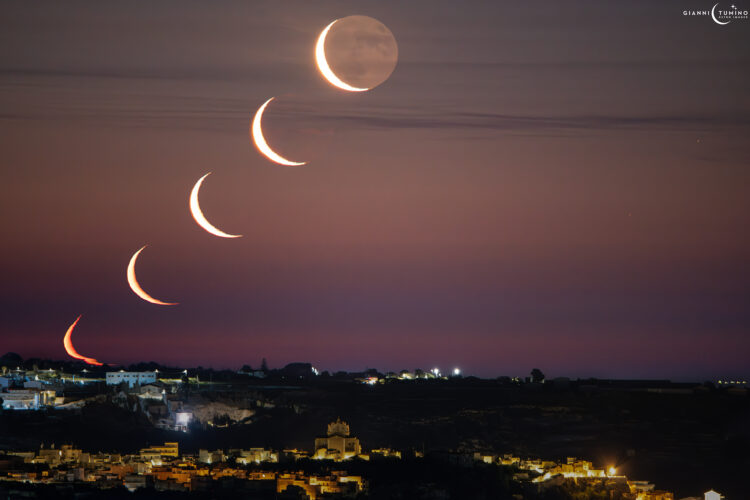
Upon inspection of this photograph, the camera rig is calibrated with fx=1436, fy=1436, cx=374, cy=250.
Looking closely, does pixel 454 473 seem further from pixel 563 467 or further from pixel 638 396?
pixel 638 396

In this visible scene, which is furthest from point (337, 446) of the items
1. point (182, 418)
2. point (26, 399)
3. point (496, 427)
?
point (26, 399)

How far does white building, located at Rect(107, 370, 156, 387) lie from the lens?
8596 cm

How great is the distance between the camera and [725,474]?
61.9 meters

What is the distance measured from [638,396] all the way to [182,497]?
134ft

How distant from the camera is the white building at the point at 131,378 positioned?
8596cm

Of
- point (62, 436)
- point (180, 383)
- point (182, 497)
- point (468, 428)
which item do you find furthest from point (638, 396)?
point (182, 497)

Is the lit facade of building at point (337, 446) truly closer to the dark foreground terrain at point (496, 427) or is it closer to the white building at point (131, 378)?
the dark foreground terrain at point (496, 427)

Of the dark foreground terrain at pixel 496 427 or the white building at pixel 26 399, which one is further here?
the white building at pixel 26 399

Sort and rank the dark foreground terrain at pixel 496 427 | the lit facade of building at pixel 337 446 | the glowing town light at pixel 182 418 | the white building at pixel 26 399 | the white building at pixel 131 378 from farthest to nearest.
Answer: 1. the white building at pixel 131 378
2. the white building at pixel 26 399
3. the glowing town light at pixel 182 418
4. the dark foreground terrain at pixel 496 427
5. the lit facade of building at pixel 337 446

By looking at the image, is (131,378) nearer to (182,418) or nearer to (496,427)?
(182,418)

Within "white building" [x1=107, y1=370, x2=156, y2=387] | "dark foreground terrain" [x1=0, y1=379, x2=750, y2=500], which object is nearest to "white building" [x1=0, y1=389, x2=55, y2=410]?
"dark foreground terrain" [x1=0, y1=379, x2=750, y2=500]

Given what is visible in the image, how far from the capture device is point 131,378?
88.8m

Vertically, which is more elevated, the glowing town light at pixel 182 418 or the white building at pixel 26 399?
the white building at pixel 26 399

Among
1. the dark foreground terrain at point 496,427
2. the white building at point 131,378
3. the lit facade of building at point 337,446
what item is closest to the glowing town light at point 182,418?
the dark foreground terrain at point 496,427
